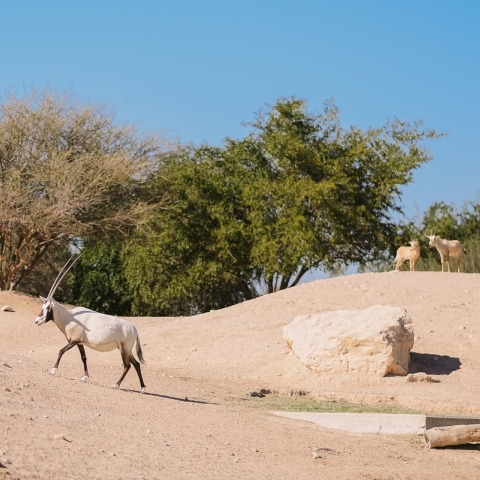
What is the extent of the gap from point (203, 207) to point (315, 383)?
681 inches

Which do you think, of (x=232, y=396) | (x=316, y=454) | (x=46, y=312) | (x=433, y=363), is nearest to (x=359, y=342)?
(x=433, y=363)

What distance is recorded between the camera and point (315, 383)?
53.0 feet

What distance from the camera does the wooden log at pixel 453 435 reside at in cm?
1084

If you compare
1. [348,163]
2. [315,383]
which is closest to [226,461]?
[315,383]

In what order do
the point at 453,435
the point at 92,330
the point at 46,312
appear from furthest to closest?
the point at 46,312 < the point at 92,330 < the point at 453,435

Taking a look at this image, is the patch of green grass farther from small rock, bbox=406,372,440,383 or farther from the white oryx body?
the white oryx body

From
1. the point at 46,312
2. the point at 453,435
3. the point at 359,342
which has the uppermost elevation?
the point at 359,342

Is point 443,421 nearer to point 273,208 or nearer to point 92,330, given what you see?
point 92,330

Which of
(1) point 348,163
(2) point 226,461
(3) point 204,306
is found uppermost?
(1) point 348,163

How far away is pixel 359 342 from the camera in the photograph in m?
16.2

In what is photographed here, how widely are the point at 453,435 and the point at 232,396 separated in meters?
4.36

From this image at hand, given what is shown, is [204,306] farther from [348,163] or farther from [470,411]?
[470,411]

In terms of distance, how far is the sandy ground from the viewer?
8039 millimetres

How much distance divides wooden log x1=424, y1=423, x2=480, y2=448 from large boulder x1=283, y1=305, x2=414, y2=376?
16.7 ft
